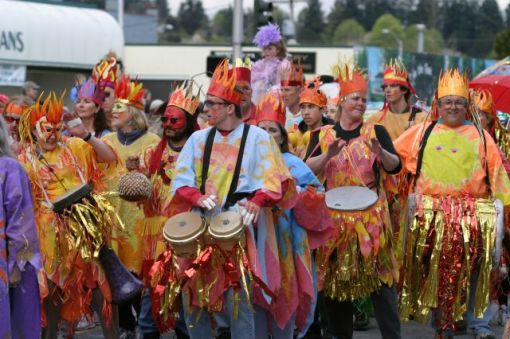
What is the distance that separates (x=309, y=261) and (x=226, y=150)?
0.92m

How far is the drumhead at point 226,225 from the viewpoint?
661cm

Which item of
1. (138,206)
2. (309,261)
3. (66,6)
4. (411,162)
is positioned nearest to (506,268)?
(411,162)

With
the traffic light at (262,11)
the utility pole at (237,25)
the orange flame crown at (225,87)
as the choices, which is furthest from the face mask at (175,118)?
the traffic light at (262,11)

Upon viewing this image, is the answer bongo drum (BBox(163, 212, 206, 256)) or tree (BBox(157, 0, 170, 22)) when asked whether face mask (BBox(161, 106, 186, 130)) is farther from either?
tree (BBox(157, 0, 170, 22))

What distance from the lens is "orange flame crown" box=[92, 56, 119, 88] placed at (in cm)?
1000

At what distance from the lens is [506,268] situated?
9016 millimetres

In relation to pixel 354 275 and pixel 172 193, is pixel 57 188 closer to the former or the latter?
pixel 172 193

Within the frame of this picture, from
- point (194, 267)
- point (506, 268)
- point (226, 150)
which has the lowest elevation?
point (506, 268)

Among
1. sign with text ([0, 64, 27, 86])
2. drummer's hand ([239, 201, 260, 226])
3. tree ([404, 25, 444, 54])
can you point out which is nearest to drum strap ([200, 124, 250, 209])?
Answer: drummer's hand ([239, 201, 260, 226])

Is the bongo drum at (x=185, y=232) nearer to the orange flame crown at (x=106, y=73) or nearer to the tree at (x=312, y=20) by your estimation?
the orange flame crown at (x=106, y=73)

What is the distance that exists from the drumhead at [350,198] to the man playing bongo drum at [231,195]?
1.04 m

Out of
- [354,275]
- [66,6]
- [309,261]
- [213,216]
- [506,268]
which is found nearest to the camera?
[213,216]

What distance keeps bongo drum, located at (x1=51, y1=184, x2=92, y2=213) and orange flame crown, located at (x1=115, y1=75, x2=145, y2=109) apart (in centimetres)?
191

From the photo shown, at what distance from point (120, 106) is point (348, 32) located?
8540 centimetres
